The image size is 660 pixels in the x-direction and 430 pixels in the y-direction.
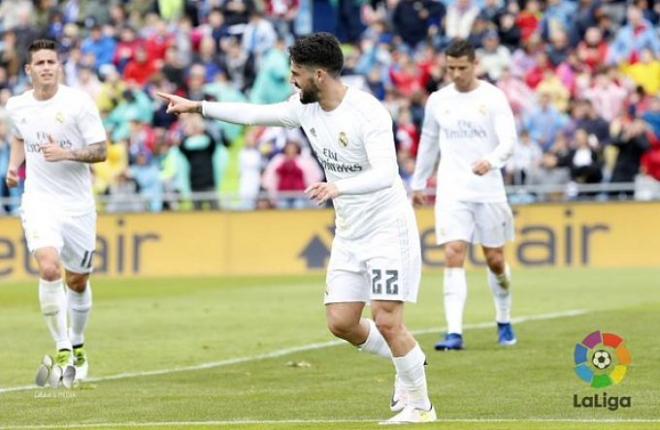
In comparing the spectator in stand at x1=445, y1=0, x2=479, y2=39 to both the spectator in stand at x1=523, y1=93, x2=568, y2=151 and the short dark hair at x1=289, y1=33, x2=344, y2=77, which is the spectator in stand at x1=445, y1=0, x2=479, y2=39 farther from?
the short dark hair at x1=289, y1=33, x2=344, y2=77

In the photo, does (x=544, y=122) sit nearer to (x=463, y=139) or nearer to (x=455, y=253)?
(x=463, y=139)

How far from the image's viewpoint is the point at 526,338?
1673 centimetres

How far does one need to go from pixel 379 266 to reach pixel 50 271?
4.02m

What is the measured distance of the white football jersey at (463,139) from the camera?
16234 mm

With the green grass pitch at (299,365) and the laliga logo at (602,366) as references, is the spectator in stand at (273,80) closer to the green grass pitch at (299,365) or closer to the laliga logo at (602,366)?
the green grass pitch at (299,365)

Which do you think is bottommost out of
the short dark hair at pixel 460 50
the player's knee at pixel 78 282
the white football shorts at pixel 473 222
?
the player's knee at pixel 78 282

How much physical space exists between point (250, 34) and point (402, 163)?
18.4ft

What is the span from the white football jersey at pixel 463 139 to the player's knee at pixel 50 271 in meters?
3.98

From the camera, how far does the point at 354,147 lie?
10.9m

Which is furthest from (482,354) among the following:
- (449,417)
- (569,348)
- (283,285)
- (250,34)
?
(250,34)

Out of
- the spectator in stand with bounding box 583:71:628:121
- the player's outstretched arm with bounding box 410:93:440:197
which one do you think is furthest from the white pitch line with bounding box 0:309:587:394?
the spectator in stand with bounding box 583:71:628:121

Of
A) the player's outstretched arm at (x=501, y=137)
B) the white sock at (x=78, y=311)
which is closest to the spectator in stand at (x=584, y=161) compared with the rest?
the player's outstretched arm at (x=501, y=137)

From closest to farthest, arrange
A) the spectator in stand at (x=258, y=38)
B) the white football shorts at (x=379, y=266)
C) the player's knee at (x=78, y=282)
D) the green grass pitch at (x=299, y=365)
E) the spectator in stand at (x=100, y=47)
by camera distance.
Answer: the white football shorts at (x=379, y=266) → the green grass pitch at (x=299, y=365) → the player's knee at (x=78, y=282) → the spectator in stand at (x=258, y=38) → the spectator in stand at (x=100, y=47)

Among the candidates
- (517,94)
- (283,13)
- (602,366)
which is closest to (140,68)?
(283,13)
